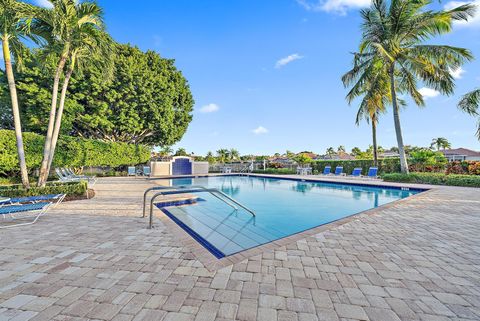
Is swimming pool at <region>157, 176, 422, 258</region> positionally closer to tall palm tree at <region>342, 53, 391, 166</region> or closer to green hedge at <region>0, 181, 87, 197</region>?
green hedge at <region>0, 181, 87, 197</region>

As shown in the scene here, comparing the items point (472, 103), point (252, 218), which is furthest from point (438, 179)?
point (252, 218)

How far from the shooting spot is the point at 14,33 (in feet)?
22.9

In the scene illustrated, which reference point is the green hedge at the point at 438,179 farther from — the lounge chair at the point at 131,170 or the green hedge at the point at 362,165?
the lounge chair at the point at 131,170

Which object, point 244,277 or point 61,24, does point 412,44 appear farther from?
point 61,24

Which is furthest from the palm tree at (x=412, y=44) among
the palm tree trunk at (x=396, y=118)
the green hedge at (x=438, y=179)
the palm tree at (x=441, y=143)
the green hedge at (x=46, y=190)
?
the palm tree at (x=441, y=143)

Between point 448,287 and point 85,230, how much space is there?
5.51 m

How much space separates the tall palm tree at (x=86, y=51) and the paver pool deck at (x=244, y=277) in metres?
5.50

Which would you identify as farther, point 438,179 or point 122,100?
point 122,100

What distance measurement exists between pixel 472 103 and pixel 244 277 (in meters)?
15.3

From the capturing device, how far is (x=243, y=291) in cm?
214

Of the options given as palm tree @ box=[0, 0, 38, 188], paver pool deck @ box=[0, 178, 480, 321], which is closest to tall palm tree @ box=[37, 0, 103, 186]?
palm tree @ box=[0, 0, 38, 188]

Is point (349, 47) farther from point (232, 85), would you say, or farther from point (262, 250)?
point (262, 250)

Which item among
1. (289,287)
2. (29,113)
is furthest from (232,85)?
(289,287)

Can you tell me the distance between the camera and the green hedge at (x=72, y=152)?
10.7 metres
